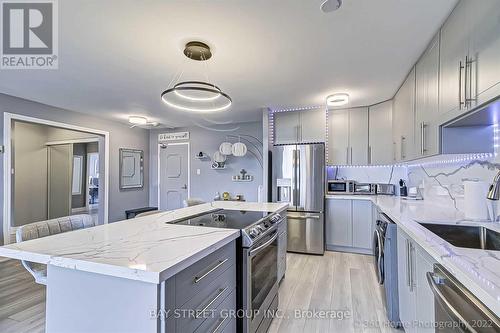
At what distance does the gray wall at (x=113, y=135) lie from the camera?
3.70 m

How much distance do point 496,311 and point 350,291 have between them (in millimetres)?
2119

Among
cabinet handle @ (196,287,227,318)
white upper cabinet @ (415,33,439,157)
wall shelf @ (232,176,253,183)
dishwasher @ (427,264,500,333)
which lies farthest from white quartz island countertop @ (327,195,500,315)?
wall shelf @ (232,176,253,183)

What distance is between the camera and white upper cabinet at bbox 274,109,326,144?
13.5 ft

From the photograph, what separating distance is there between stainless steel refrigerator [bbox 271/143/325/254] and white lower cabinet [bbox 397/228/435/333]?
1905 millimetres

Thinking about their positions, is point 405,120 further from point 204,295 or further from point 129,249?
point 129,249

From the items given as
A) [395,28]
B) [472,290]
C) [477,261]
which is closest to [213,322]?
[472,290]

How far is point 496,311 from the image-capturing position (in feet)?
2.29

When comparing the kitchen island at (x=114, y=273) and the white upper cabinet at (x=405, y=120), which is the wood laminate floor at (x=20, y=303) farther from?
the white upper cabinet at (x=405, y=120)

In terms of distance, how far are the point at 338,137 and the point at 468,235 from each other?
2773 mm

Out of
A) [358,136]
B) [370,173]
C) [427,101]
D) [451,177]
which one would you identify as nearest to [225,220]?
[427,101]

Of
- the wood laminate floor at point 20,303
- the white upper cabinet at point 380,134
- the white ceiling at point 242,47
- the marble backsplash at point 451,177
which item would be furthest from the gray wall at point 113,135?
the marble backsplash at point 451,177

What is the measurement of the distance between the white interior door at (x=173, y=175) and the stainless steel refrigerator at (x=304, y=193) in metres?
2.78

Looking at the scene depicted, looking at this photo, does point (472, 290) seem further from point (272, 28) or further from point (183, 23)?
point (183, 23)

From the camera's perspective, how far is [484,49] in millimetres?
1229
